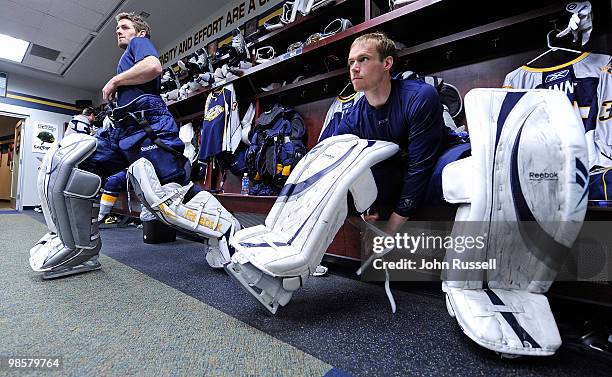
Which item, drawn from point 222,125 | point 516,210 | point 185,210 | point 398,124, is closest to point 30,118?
point 222,125

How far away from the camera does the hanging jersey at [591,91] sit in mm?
1058

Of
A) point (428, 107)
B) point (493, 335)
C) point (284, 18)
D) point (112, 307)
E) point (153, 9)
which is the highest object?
point (153, 9)

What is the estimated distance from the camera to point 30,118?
237 inches

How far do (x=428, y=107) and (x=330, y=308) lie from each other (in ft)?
2.44

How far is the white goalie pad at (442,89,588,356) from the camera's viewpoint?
2.01 ft

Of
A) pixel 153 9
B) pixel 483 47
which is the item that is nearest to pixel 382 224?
pixel 483 47

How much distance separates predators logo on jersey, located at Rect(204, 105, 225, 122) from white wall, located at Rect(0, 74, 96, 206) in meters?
5.31

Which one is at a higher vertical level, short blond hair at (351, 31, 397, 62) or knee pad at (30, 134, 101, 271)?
short blond hair at (351, 31, 397, 62)

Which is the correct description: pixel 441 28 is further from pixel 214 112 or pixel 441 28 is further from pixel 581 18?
pixel 214 112

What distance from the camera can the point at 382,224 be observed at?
1.05 meters

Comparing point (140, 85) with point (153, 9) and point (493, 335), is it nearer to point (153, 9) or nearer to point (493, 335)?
point (493, 335)

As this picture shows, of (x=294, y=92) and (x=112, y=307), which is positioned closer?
(x=112, y=307)

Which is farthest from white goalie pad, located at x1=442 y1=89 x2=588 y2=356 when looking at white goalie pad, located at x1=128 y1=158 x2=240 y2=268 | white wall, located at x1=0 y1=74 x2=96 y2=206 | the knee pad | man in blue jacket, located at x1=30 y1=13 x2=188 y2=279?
white wall, located at x1=0 y1=74 x2=96 y2=206

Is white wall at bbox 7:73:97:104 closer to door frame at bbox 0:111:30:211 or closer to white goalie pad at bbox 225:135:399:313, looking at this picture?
door frame at bbox 0:111:30:211
